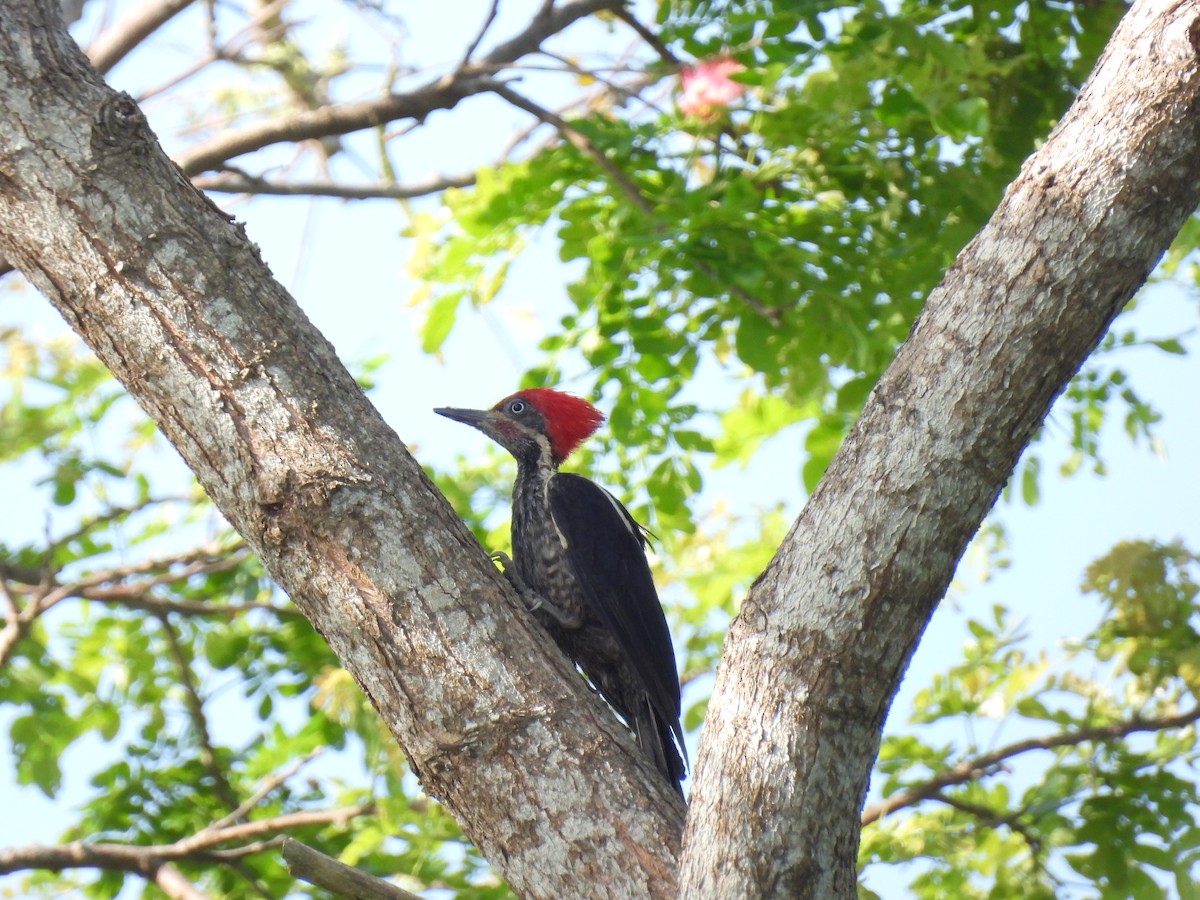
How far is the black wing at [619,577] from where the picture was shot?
3.58m

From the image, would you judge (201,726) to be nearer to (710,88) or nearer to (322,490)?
(322,490)

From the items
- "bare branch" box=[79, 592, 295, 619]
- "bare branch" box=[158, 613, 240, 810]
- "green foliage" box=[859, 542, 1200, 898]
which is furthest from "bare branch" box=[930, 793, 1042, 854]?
"bare branch" box=[158, 613, 240, 810]

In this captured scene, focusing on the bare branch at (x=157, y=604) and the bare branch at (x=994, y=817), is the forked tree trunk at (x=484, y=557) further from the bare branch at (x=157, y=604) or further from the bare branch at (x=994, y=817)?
the bare branch at (x=157, y=604)

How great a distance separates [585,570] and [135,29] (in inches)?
122

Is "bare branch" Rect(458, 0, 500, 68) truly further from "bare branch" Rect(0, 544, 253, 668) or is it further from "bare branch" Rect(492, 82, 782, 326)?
"bare branch" Rect(0, 544, 253, 668)


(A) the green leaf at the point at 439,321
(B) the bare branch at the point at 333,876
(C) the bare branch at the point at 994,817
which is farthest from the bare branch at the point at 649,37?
(B) the bare branch at the point at 333,876

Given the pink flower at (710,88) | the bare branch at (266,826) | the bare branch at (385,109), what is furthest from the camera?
the bare branch at (385,109)

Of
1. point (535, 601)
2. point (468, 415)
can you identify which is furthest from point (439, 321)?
point (535, 601)

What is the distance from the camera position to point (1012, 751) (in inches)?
165

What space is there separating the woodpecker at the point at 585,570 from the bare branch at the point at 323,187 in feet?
4.41

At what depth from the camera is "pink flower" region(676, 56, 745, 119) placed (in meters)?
4.05

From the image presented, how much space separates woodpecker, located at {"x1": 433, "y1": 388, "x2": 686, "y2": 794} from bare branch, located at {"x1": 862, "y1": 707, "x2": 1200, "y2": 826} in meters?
0.87

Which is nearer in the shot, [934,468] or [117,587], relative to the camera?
[934,468]

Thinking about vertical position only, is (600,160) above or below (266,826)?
above
